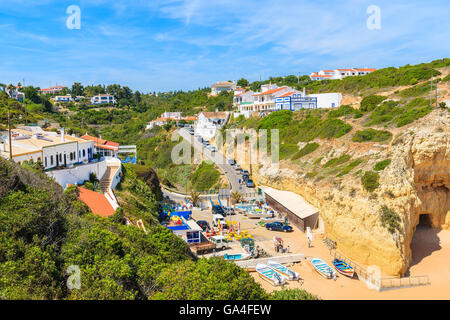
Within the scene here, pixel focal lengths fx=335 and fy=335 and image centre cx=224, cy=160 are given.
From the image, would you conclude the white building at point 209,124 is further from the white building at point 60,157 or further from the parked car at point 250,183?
the white building at point 60,157

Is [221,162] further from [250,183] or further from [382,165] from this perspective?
[382,165]

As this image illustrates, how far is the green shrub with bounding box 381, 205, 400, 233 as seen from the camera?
62.2 ft

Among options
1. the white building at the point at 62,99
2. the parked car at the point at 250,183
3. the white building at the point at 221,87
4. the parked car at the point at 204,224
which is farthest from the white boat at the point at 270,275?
the white building at the point at 62,99

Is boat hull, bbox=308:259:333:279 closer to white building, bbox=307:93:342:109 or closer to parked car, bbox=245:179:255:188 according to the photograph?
parked car, bbox=245:179:255:188

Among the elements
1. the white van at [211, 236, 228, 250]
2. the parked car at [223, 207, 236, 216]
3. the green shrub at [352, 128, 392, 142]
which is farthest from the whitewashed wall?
the green shrub at [352, 128, 392, 142]

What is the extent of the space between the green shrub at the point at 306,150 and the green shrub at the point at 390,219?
14.4 metres

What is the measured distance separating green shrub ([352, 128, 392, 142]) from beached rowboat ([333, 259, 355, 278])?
12.2 m

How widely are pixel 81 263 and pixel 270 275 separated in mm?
10702

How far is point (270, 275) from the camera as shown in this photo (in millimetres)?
17438

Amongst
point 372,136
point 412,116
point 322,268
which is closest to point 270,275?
point 322,268

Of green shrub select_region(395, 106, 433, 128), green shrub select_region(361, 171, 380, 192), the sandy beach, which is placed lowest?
the sandy beach

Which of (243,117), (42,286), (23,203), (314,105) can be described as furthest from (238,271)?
(243,117)

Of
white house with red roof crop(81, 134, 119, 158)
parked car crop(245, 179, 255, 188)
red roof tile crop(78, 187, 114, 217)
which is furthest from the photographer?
parked car crop(245, 179, 255, 188)

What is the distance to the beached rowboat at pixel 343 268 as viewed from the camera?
17.9 metres
